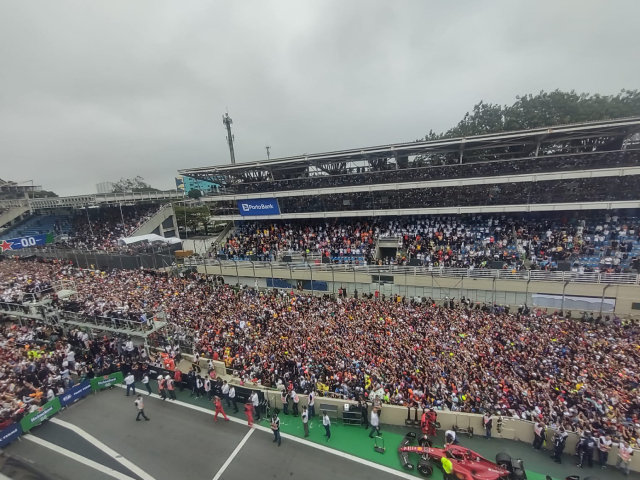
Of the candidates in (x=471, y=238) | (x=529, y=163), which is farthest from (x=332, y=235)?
(x=529, y=163)

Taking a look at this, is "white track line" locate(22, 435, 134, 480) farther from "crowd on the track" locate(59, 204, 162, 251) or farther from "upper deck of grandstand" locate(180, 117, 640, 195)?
"crowd on the track" locate(59, 204, 162, 251)

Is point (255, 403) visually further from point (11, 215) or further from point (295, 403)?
point (11, 215)

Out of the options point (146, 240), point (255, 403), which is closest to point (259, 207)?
point (146, 240)

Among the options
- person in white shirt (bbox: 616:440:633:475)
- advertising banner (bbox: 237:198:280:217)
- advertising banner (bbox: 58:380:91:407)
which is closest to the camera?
person in white shirt (bbox: 616:440:633:475)

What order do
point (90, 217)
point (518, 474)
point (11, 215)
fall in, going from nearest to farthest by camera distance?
point (518, 474) → point (11, 215) → point (90, 217)

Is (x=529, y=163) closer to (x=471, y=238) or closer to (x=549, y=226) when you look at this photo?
(x=549, y=226)

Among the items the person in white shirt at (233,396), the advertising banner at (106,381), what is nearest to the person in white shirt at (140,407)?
the advertising banner at (106,381)

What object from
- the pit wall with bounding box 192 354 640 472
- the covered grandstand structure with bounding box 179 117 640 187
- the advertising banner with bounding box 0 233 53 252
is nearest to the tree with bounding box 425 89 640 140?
the covered grandstand structure with bounding box 179 117 640 187

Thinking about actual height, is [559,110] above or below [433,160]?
above
